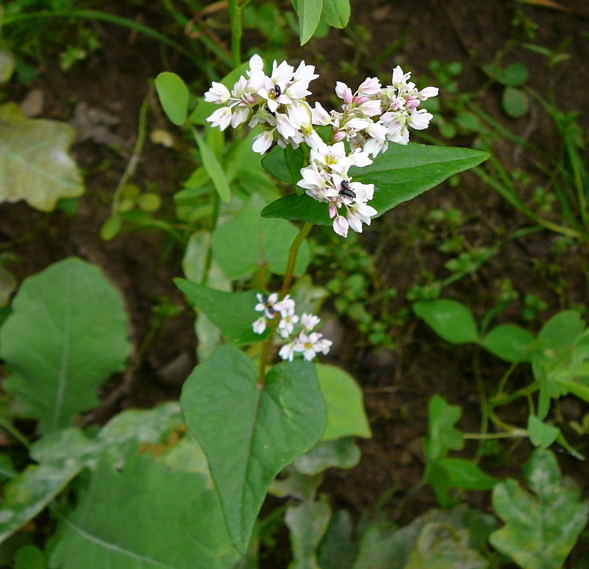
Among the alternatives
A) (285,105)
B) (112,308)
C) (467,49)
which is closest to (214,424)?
(285,105)

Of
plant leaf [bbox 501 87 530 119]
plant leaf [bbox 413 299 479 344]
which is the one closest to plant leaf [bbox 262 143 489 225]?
plant leaf [bbox 413 299 479 344]

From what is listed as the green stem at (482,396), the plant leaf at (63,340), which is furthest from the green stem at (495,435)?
the plant leaf at (63,340)

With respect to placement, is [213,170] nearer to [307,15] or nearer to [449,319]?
[307,15]

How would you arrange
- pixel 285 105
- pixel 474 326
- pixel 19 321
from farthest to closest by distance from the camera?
pixel 474 326
pixel 19 321
pixel 285 105

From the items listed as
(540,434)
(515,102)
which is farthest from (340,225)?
(515,102)

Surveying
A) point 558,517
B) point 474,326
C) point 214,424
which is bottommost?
point 558,517

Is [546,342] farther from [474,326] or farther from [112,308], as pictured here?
[112,308]

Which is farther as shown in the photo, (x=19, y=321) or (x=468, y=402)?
(x=468, y=402)

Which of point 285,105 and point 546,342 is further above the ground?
point 285,105
